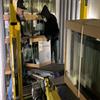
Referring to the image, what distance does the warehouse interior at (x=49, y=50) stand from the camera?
0.98 meters

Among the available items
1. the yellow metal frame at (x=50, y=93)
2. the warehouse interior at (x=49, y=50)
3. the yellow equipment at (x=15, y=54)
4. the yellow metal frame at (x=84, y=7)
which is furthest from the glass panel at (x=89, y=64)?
the yellow equipment at (x=15, y=54)

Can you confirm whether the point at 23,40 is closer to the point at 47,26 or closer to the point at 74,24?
the point at 47,26

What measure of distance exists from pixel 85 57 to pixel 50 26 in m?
1.09

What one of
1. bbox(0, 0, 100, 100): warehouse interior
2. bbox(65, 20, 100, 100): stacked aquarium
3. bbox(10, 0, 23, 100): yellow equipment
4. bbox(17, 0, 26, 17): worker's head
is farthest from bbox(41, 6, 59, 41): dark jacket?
bbox(65, 20, 100, 100): stacked aquarium

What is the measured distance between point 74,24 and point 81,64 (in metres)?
0.24

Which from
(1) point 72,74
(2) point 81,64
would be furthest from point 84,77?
(1) point 72,74

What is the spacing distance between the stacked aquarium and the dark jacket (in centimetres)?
81

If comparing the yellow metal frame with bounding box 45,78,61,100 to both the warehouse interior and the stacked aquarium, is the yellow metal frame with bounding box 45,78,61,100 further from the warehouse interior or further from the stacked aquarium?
the stacked aquarium

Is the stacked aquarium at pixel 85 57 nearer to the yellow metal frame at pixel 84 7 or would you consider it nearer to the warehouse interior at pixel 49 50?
the warehouse interior at pixel 49 50

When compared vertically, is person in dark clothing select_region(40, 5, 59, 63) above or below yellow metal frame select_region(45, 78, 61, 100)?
above

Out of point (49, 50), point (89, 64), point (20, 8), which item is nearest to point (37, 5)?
point (20, 8)

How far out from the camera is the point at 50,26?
2.02 m

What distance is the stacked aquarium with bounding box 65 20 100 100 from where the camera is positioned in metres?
0.88

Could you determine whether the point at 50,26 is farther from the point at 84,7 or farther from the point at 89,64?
the point at 89,64
